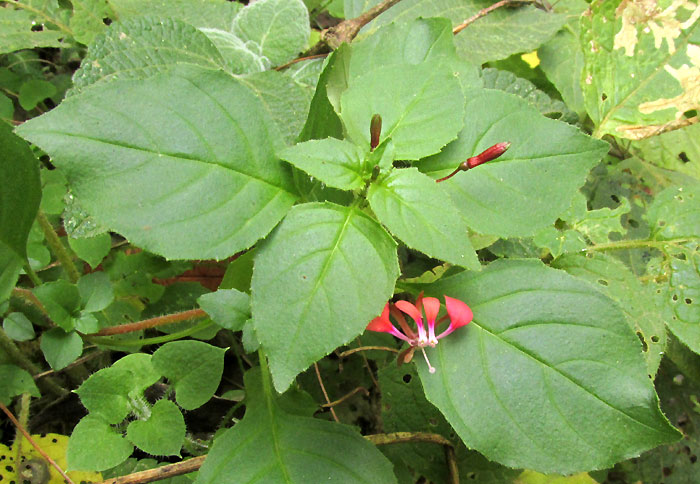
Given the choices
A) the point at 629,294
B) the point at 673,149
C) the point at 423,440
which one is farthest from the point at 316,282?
the point at 673,149

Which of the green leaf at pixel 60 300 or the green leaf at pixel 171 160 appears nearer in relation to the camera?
the green leaf at pixel 171 160

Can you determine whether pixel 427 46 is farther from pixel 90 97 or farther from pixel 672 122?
pixel 672 122

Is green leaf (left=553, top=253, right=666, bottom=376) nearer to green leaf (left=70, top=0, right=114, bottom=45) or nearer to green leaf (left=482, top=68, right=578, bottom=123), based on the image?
green leaf (left=482, top=68, right=578, bottom=123)

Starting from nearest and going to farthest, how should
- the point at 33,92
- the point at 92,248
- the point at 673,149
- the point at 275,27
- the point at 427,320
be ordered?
the point at 427,320 < the point at 92,248 < the point at 275,27 < the point at 33,92 < the point at 673,149

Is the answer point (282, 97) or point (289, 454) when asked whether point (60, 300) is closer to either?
point (289, 454)

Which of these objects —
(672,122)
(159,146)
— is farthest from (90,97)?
(672,122)

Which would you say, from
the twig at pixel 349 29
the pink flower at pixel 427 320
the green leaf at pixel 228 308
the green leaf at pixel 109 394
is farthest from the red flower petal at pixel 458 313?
the twig at pixel 349 29

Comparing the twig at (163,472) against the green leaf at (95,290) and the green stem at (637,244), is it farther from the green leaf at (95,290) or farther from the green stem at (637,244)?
the green stem at (637,244)
